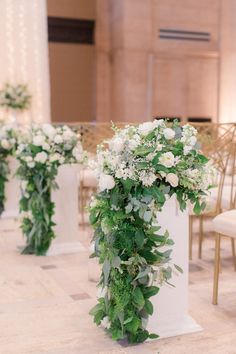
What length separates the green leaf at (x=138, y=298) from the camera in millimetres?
2516

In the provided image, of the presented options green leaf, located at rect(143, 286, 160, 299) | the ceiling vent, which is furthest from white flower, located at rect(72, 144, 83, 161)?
the ceiling vent

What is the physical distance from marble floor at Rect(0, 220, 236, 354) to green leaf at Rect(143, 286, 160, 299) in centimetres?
27

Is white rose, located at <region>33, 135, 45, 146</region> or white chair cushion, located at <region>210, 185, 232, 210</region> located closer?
white chair cushion, located at <region>210, 185, 232, 210</region>

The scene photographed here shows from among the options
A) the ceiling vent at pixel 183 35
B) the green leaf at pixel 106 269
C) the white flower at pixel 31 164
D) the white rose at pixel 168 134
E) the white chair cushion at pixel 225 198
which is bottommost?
the green leaf at pixel 106 269

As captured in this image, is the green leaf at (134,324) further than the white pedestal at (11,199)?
No

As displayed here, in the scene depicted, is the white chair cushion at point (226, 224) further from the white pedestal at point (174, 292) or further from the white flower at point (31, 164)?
the white flower at point (31, 164)

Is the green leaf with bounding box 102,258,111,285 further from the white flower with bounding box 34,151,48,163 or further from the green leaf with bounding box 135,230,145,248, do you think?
the white flower with bounding box 34,151,48,163

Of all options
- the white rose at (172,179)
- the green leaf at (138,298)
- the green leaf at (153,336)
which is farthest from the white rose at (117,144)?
the green leaf at (153,336)

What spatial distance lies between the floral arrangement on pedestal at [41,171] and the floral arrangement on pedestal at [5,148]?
135 cm

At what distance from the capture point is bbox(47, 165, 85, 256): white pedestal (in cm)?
451

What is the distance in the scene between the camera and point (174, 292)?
2.75 metres

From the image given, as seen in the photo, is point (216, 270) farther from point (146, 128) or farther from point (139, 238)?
point (146, 128)

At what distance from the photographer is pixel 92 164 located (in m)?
2.64

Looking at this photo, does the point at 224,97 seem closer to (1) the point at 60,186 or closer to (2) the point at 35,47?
(2) the point at 35,47
